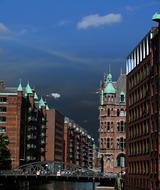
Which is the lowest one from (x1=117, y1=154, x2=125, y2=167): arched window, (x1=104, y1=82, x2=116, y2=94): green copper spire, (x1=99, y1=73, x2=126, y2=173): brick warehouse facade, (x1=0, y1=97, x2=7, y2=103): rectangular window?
(x1=117, y1=154, x2=125, y2=167): arched window

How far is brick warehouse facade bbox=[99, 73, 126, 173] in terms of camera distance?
15138 centimetres

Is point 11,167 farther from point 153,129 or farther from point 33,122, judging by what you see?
point 153,129

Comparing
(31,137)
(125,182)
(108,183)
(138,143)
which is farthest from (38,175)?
(31,137)

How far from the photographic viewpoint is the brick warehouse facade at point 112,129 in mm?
151375

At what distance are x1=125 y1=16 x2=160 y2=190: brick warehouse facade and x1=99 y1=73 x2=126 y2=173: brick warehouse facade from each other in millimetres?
48424

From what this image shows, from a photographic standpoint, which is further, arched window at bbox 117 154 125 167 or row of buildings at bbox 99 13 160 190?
arched window at bbox 117 154 125 167

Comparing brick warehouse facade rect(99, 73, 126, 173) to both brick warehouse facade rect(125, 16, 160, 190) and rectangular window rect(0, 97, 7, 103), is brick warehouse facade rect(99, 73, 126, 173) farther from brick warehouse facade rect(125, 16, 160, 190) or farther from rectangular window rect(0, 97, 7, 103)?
brick warehouse facade rect(125, 16, 160, 190)

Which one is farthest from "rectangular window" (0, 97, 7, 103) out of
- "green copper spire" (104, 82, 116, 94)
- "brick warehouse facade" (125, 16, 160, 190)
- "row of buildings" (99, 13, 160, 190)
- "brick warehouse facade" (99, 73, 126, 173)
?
"row of buildings" (99, 13, 160, 190)

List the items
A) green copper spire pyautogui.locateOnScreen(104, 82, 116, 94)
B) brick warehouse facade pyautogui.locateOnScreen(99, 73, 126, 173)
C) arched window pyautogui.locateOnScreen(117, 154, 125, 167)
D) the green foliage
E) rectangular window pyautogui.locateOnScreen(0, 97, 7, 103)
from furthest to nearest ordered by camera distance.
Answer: rectangular window pyautogui.locateOnScreen(0, 97, 7, 103) → green copper spire pyautogui.locateOnScreen(104, 82, 116, 94) → arched window pyautogui.locateOnScreen(117, 154, 125, 167) → brick warehouse facade pyautogui.locateOnScreen(99, 73, 126, 173) → the green foliage

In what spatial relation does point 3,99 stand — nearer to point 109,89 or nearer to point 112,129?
point 109,89

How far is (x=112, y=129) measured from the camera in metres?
153

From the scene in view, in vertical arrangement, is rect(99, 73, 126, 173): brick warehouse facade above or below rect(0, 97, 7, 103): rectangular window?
below

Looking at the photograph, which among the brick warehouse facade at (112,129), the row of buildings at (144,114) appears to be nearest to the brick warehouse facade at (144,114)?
the row of buildings at (144,114)

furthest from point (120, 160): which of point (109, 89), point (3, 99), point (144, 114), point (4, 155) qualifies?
point (144, 114)
